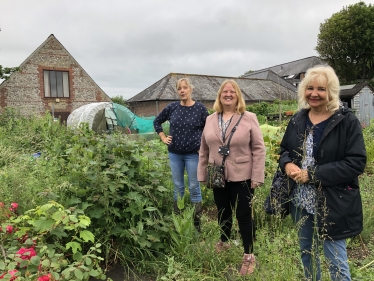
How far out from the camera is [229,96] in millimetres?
2896

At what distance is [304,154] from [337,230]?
1.66 ft

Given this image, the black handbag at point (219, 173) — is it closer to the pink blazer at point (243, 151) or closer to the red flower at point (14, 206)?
the pink blazer at point (243, 151)

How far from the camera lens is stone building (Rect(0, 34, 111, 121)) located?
19.5m

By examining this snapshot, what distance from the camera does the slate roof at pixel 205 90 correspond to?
87.4ft

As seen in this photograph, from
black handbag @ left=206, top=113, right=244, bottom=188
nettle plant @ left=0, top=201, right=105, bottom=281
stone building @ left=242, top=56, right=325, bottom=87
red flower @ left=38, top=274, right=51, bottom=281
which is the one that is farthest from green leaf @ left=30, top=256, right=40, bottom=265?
stone building @ left=242, top=56, right=325, bottom=87

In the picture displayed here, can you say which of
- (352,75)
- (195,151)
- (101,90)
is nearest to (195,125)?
(195,151)

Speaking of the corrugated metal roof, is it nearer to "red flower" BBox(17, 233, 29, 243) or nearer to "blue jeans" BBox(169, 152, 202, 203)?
"blue jeans" BBox(169, 152, 202, 203)

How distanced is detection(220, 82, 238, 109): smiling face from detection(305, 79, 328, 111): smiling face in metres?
0.94

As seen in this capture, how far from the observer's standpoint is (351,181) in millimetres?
1904

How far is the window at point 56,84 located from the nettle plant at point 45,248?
19.9m

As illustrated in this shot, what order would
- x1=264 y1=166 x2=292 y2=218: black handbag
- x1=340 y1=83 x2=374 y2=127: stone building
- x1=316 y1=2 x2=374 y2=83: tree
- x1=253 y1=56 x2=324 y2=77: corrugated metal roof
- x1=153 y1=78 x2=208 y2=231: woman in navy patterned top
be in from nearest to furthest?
x1=264 y1=166 x2=292 y2=218: black handbag → x1=153 y1=78 x2=208 y2=231: woman in navy patterned top → x1=340 y1=83 x2=374 y2=127: stone building → x1=316 y1=2 x2=374 y2=83: tree → x1=253 y1=56 x2=324 y2=77: corrugated metal roof

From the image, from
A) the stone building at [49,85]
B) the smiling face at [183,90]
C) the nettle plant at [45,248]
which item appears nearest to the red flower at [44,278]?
the nettle plant at [45,248]

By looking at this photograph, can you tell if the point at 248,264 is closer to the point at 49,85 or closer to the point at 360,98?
the point at 360,98

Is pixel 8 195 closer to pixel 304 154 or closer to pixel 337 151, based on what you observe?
pixel 304 154
